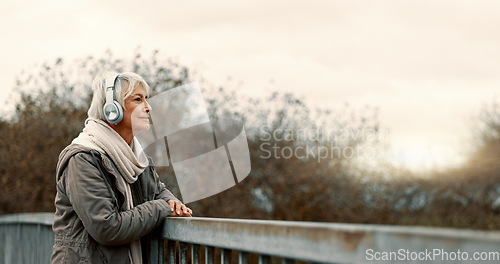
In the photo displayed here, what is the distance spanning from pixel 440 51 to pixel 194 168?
13.7 metres

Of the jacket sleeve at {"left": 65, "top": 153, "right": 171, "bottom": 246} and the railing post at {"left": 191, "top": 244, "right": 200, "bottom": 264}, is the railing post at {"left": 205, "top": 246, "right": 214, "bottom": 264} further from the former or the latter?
the jacket sleeve at {"left": 65, "top": 153, "right": 171, "bottom": 246}

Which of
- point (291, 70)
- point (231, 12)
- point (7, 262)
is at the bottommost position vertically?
point (7, 262)

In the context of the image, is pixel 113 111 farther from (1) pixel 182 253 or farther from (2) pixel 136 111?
(1) pixel 182 253

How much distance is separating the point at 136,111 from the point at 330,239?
6.33 ft

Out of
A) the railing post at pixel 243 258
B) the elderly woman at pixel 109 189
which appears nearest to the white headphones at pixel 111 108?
the elderly woman at pixel 109 189

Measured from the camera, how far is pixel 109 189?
2.92 m

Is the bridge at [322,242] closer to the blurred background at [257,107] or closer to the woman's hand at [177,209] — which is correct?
the woman's hand at [177,209]

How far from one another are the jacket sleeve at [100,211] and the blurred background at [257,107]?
10008mm

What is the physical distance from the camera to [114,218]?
9.35 ft

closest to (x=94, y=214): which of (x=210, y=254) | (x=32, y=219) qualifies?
(x=210, y=254)

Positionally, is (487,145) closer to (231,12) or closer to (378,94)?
(378,94)

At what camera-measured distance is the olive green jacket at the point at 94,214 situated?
284 centimetres

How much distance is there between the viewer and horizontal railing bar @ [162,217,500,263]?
123 cm

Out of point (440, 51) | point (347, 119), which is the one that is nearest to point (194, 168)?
point (347, 119)
